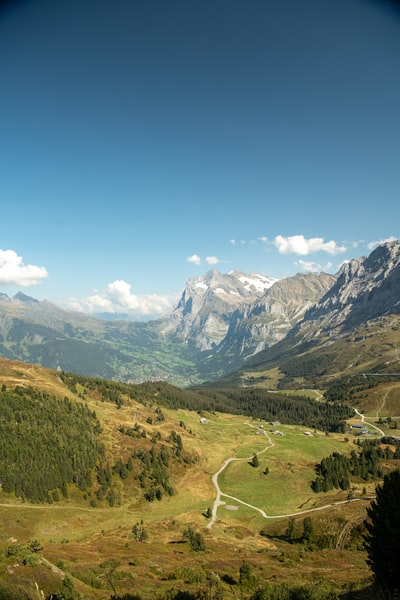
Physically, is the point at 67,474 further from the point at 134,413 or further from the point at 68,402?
the point at 134,413

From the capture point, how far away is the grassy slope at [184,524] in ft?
149

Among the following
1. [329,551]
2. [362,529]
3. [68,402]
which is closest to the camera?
[329,551]

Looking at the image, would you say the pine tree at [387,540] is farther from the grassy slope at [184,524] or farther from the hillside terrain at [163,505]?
the grassy slope at [184,524]

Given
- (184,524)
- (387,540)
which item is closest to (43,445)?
(184,524)

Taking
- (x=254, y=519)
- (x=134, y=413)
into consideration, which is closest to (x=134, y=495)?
(x=254, y=519)

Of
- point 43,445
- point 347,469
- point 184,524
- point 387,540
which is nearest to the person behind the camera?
point 387,540

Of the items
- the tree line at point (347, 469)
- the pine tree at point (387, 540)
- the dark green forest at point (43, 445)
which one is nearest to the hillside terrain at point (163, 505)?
the dark green forest at point (43, 445)

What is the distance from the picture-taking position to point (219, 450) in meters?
157

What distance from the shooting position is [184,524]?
289 ft

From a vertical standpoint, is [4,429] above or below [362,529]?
below

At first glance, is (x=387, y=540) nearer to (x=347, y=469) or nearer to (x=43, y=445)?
(x=43, y=445)

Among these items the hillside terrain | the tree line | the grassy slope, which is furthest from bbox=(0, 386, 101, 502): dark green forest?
the tree line

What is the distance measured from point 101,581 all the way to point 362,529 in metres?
55.7

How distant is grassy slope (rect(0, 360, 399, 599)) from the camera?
45.3m
